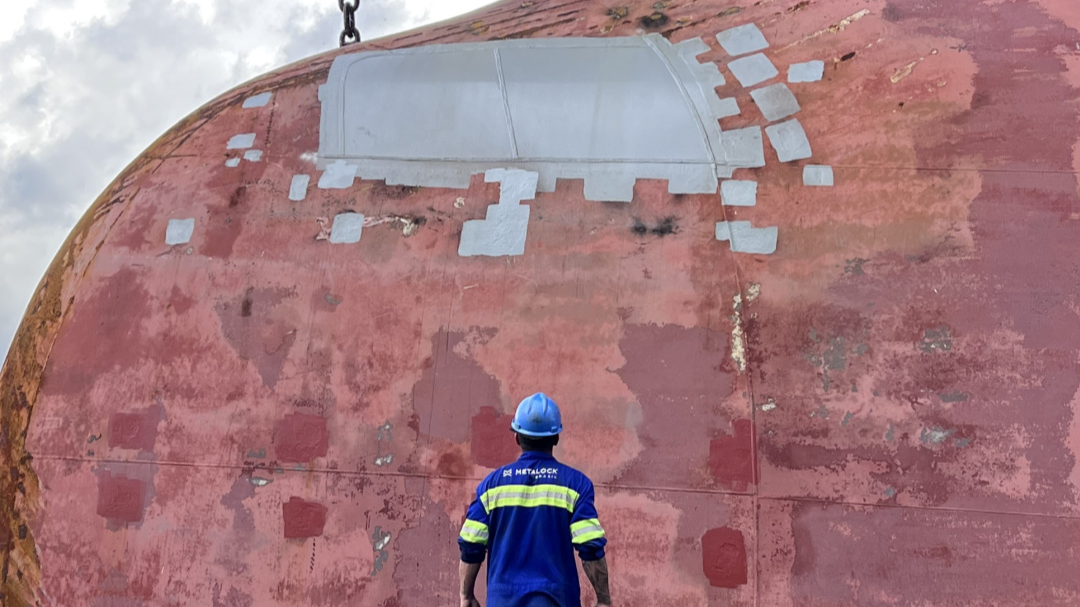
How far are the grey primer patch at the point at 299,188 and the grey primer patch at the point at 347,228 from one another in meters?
0.27

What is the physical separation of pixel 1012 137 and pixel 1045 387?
1.33 m

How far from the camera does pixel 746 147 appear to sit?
188 inches

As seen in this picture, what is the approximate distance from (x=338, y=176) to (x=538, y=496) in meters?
2.63

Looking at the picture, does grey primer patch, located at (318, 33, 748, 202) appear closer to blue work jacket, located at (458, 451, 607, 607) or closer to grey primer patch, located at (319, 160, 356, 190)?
grey primer patch, located at (319, 160, 356, 190)

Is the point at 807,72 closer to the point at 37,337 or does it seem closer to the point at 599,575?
the point at 599,575

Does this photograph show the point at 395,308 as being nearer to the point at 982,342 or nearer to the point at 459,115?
the point at 459,115

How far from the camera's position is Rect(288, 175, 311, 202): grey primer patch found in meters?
4.97

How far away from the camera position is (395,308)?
464cm

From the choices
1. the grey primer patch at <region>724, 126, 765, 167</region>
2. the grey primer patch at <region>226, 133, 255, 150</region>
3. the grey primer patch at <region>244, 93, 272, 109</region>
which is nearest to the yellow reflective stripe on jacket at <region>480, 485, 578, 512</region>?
the grey primer patch at <region>724, 126, 765, 167</region>

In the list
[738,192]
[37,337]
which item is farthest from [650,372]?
[37,337]

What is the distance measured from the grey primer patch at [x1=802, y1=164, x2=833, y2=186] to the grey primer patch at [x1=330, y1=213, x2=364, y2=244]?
2.37 metres

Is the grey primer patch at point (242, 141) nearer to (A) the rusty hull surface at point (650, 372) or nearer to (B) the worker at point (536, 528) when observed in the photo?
(A) the rusty hull surface at point (650, 372)

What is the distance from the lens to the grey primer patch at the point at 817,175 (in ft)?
15.2

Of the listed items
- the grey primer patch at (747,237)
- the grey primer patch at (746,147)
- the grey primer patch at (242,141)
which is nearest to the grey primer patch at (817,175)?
the grey primer patch at (746,147)
